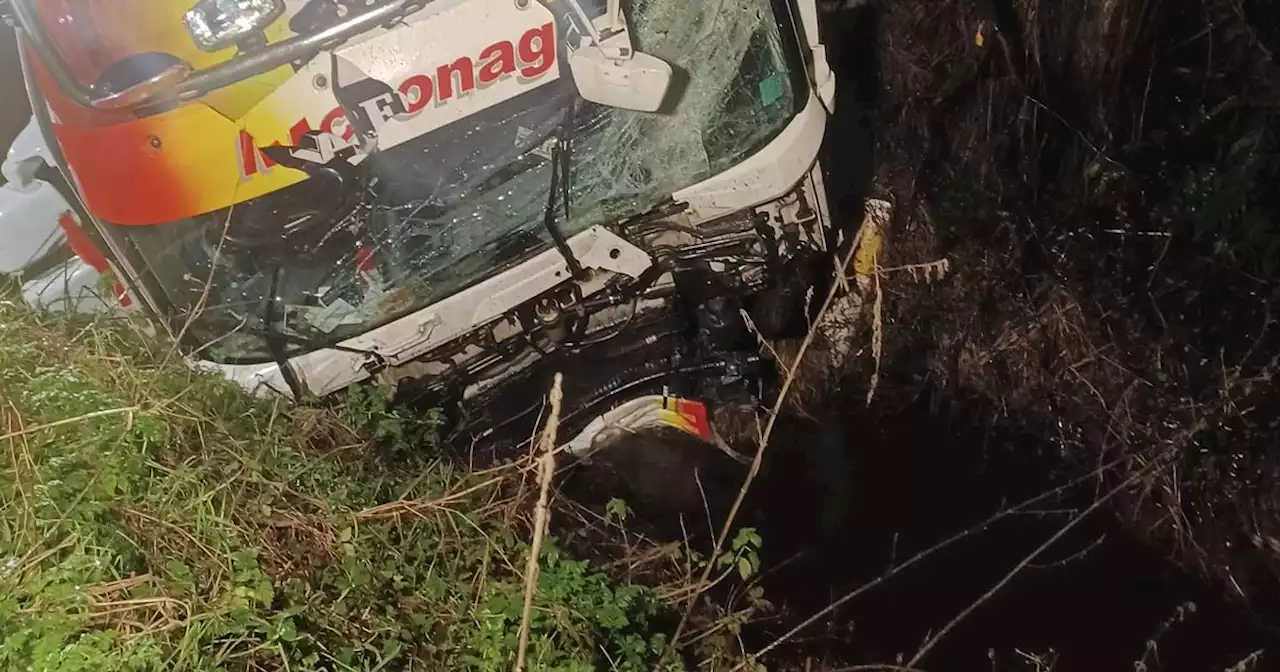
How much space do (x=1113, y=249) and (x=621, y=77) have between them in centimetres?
186

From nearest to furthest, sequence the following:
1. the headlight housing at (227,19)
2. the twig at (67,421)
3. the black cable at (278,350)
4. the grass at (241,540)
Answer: the grass at (241,540)
the headlight housing at (227,19)
the twig at (67,421)
the black cable at (278,350)

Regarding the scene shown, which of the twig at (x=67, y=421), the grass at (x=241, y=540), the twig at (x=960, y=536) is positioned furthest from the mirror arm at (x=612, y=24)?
the twig at (x=960, y=536)


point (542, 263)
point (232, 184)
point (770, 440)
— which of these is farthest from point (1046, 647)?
point (232, 184)

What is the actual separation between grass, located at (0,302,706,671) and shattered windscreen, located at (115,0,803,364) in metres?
0.26

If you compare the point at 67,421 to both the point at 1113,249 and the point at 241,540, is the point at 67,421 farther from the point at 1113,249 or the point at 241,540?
the point at 1113,249

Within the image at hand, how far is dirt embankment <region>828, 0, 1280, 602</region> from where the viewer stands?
9.75 feet

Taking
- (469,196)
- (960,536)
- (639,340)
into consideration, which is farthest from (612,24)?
(960,536)

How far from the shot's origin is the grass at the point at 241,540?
2131mm

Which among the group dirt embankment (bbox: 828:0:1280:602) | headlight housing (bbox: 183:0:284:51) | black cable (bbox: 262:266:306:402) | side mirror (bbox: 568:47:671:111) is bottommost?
dirt embankment (bbox: 828:0:1280:602)

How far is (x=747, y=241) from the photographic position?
9.66 ft

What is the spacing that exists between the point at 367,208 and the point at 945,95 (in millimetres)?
2341

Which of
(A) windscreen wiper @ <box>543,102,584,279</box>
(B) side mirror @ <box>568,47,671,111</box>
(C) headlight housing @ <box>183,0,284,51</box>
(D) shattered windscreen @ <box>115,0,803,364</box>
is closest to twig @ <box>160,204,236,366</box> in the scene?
(D) shattered windscreen @ <box>115,0,803,364</box>

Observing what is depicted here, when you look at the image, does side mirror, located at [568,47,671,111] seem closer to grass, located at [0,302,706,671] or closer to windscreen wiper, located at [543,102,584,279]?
windscreen wiper, located at [543,102,584,279]

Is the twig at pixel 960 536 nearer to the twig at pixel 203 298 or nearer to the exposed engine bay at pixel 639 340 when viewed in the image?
the exposed engine bay at pixel 639 340
